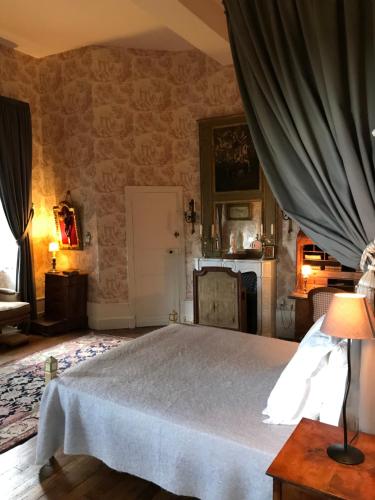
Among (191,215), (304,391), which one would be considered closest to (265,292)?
(191,215)

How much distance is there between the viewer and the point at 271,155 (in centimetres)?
178

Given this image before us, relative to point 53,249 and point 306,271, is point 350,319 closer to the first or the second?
point 306,271

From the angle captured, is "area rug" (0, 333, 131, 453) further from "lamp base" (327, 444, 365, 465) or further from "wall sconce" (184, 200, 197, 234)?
"lamp base" (327, 444, 365, 465)

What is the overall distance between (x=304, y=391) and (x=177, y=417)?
609 mm

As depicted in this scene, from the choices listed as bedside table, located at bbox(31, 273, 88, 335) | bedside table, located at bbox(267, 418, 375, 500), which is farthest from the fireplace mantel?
bedside table, located at bbox(267, 418, 375, 500)

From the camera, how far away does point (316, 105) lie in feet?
5.11

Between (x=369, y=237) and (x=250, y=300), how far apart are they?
3.44 metres

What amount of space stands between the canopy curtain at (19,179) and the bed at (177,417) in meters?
3.23

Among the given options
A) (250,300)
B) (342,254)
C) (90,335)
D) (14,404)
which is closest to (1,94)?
(90,335)

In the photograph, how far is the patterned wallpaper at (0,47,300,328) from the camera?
508 cm

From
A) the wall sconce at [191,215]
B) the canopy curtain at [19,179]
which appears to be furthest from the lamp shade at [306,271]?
the canopy curtain at [19,179]

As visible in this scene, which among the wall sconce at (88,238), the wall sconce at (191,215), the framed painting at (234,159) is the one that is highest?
the framed painting at (234,159)

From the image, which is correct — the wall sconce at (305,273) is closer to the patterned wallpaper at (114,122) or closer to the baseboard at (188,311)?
the patterned wallpaper at (114,122)

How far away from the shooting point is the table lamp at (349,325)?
1298 millimetres
